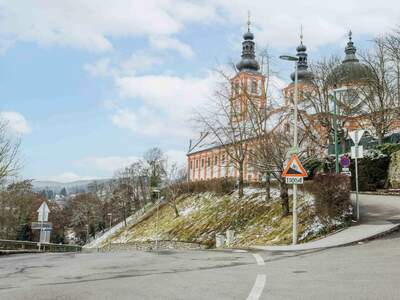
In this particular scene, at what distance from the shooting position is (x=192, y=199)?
52.5 metres

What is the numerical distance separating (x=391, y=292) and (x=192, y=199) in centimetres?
4668

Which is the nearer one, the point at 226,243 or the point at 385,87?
the point at 226,243

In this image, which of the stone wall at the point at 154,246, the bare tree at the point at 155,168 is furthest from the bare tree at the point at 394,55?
the bare tree at the point at 155,168

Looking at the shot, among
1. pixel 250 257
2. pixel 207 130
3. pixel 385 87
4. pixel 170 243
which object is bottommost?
pixel 170 243

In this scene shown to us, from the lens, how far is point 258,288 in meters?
6.74

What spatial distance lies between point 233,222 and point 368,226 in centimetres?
1646

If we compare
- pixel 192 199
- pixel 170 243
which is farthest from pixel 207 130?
pixel 192 199

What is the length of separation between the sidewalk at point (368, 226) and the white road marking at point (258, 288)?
5.78 meters

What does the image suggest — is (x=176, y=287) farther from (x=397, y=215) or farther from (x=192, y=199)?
(x=192, y=199)

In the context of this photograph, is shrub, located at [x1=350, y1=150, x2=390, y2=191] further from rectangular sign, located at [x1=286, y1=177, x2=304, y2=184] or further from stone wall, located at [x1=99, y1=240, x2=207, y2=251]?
rectangular sign, located at [x1=286, y1=177, x2=304, y2=184]

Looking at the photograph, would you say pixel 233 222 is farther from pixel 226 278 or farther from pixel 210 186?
pixel 226 278

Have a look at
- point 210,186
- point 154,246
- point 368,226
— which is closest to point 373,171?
point 368,226

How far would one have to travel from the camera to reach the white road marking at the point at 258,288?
611cm

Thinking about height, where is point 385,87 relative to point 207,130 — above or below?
above
